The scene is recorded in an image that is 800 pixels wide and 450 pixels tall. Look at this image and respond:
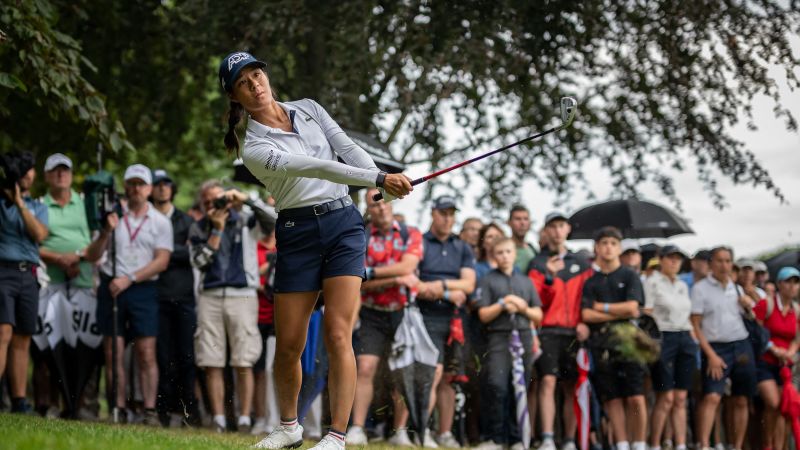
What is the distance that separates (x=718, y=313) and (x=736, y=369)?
0.73m

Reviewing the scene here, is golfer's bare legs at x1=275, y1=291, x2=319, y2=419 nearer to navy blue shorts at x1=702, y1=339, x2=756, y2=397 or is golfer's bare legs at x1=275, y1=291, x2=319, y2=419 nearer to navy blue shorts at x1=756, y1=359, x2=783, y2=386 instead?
navy blue shorts at x1=702, y1=339, x2=756, y2=397

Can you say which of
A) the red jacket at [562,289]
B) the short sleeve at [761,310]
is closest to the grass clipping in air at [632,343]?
the red jacket at [562,289]

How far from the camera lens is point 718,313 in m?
13.7

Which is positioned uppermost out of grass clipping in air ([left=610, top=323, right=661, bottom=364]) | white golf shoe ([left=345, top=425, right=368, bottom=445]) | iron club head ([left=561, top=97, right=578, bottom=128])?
iron club head ([left=561, top=97, right=578, bottom=128])

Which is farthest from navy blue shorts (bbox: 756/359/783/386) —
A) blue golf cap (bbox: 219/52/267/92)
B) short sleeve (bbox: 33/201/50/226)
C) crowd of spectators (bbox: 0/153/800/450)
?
blue golf cap (bbox: 219/52/267/92)

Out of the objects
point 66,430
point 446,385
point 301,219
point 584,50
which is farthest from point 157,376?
point 584,50

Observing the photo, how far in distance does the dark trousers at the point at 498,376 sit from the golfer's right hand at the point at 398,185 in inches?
215

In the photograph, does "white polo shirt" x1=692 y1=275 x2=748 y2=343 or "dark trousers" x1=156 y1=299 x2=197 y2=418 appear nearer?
"dark trousers" x1=156 y1=299 x2=197 y2=418

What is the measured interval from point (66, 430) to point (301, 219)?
6.40 ft

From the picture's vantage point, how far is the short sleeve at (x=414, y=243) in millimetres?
11531

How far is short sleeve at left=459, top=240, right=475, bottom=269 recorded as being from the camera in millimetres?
12188

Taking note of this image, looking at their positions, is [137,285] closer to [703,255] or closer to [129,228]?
[129,228]

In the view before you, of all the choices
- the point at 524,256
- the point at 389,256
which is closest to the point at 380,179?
the point at 389,256

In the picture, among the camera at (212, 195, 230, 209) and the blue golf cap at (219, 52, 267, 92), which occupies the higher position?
the blue golf cap at (219, 52, 267, 92)
